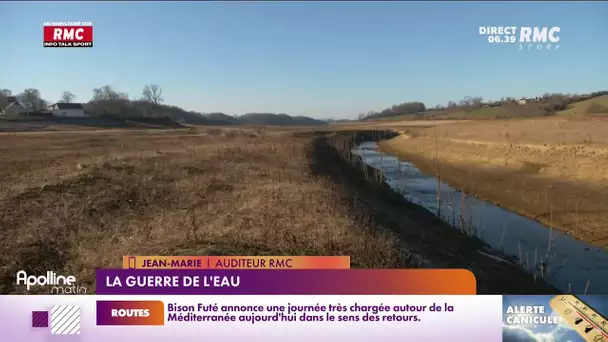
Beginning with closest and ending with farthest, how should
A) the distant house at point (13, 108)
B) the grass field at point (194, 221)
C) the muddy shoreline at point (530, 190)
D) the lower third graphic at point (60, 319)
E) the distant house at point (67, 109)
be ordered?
the lower third graphic at point (60, 319) < the grass field at point (194, 221) < the distant house at point (13, 108) < the distant house at point (67, 109) < the muddy shoreline at point (530, 190)

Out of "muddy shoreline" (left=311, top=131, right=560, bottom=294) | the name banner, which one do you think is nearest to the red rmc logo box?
the name banner

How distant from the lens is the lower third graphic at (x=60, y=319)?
11.7 feet

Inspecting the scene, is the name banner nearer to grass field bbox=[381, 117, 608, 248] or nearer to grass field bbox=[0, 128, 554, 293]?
grass field bbox=[0, 128, 554, 293]

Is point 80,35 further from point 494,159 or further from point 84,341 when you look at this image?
point 494,159

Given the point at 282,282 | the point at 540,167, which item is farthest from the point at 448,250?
the point at 540,167

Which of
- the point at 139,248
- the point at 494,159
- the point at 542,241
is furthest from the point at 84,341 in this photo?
the point at 494,159

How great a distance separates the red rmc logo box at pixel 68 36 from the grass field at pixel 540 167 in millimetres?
6726

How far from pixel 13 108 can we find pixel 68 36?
239 centimetres

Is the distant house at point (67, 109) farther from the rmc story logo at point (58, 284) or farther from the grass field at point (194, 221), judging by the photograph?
the rmc story logo at point (58, 284)

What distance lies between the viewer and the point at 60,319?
11.8 ft

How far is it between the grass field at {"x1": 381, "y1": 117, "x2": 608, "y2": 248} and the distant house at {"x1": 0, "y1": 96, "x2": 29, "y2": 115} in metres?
7.99

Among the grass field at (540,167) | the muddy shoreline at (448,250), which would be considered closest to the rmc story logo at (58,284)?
the muddy shoreline at (448,250)

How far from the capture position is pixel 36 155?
13.0m

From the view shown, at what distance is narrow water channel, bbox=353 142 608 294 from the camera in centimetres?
729
